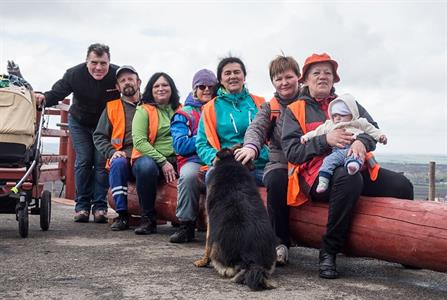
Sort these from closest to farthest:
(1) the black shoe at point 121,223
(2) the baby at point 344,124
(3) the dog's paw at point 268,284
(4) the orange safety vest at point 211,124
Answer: (3) the dog's paw at point 268,284 → (2) the baby at point 344,124 → (4) the orange safety vest at point 211,124 → (1) the black shoe at point 121,223

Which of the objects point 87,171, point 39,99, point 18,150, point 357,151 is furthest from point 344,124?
point 87,171

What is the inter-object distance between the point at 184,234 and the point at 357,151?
6.75 feet

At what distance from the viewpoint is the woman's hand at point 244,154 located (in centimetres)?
418

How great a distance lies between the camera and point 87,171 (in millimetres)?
6586

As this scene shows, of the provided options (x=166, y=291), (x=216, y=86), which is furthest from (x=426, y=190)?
(x=166, y=291)

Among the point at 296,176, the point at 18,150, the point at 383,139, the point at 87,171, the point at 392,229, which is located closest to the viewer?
the point at 392,229

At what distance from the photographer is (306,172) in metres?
4.08

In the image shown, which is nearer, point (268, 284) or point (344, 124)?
point (268, 284)

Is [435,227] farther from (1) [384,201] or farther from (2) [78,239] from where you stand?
(2) [78,239]

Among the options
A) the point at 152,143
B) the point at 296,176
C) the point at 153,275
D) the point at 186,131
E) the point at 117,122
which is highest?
the point at 117,122

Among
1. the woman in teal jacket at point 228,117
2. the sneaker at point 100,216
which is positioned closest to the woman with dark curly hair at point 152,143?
the woman in teal jacket at point 228,117

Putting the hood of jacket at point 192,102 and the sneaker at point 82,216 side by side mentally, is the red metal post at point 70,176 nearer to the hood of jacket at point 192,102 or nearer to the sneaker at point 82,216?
the sneaker at point 82,216

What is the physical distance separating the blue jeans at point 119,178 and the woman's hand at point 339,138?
256 centimetres

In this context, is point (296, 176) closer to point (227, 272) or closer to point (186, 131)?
point (227, 272)
